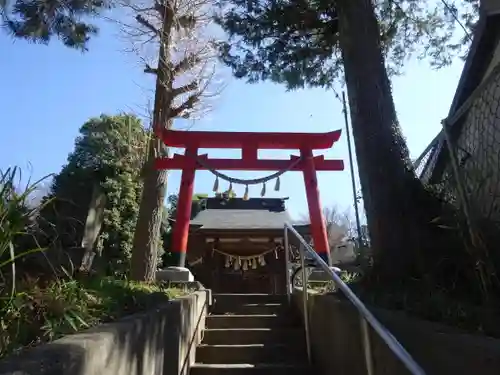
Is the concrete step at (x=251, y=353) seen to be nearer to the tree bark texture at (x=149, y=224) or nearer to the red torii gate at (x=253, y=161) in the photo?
the tree bark texture at (x=149, y=224)

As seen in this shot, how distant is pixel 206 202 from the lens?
13.2 meters

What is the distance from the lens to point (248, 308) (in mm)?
5285

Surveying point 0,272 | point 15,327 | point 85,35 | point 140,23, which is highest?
point 140,23

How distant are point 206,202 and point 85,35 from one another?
8194 millimetres

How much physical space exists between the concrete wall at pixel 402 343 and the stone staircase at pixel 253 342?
0.53m

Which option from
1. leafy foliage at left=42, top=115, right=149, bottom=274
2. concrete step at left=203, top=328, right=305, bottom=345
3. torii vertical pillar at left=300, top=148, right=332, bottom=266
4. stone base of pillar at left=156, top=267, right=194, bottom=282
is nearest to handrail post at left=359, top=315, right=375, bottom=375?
concrete step at left=203, top=328, right=305, bottom=345

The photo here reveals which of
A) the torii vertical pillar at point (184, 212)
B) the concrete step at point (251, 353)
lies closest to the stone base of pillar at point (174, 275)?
the torii vertical pillar at point (184, 212)

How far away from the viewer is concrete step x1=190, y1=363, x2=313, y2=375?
11.3ft

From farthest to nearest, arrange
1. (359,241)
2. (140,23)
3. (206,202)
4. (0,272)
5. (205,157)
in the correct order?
(206,202), (205,157), (140,23), (359,241), (0,272)

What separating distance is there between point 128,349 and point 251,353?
6.44 ft

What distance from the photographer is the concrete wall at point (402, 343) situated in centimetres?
145

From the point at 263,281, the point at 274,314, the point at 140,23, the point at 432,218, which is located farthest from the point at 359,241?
the point at 263,281

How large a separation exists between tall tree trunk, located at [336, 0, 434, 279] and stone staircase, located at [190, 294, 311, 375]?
124cm

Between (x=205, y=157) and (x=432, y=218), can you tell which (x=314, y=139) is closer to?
(x=205, y=157)
